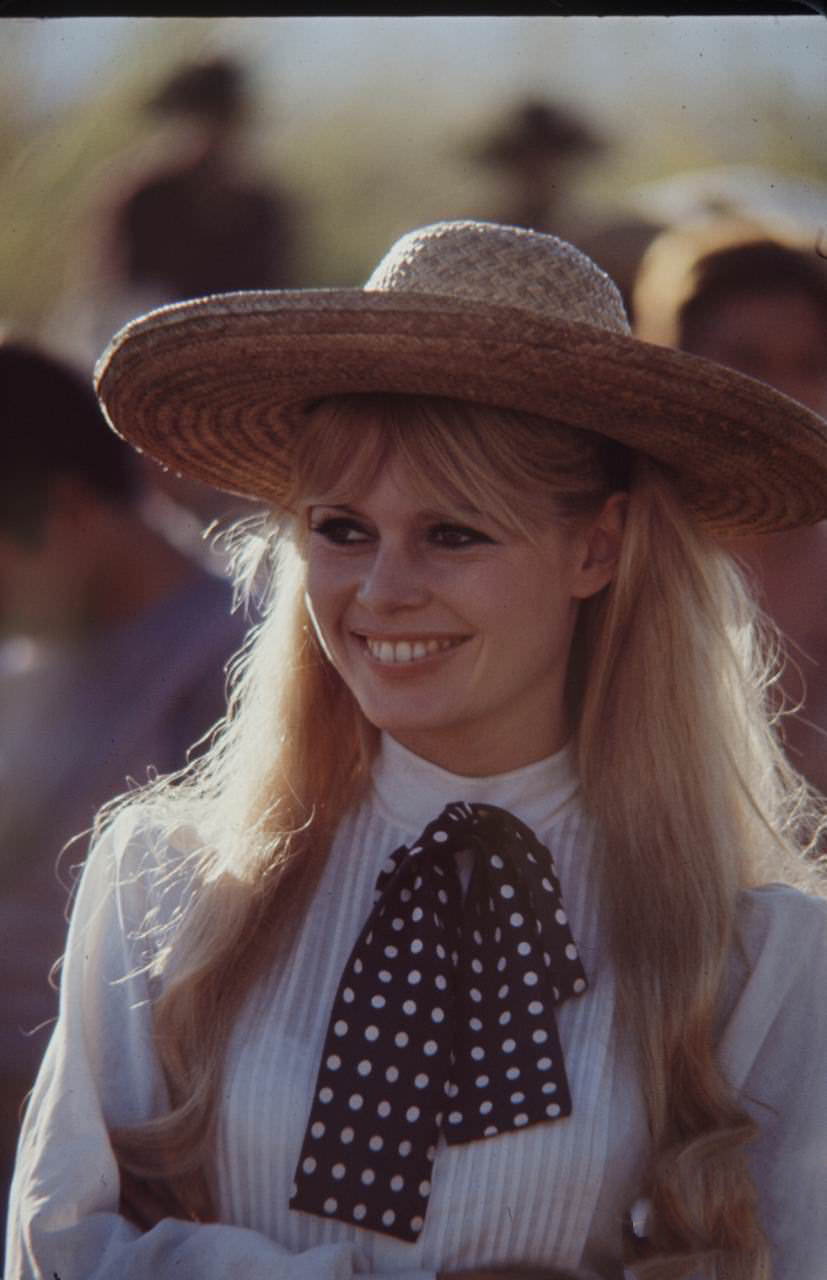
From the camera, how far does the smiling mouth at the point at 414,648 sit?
1.93m

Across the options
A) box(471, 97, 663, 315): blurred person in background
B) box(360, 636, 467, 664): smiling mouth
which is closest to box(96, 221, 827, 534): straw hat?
box(360, 636, 467, 664): smiling mouth

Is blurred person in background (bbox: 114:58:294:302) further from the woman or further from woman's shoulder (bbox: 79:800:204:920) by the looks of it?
woman's shoulder (bbox: 79:800:204:920)

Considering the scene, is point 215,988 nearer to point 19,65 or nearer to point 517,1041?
point 517,1041

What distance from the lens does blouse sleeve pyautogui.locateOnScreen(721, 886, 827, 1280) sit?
6.12ft

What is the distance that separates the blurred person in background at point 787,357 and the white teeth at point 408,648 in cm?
123

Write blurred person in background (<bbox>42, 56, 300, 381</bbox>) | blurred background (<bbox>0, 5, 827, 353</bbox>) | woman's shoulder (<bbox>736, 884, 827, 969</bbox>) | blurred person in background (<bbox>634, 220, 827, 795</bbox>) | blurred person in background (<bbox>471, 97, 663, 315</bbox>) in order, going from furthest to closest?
blurred person in background (<bbox>471, 97, 663, 315</bbox>), blurred person in background (<bbox>42, 56, 300, 381</bbox>), blurred background (<bbox>0, 5, 827, 353</bbox>), blurred person in background (<bbox>634, 220, 827, 795</bbox>), woman's shoulder (<bbox>736, 884, 827, 969</bbox>)

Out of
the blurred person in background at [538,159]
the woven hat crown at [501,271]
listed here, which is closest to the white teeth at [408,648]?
the woven hat crown at [501,271]

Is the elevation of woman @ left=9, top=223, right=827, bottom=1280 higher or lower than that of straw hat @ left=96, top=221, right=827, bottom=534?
lower

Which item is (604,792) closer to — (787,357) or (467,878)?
(467,878)

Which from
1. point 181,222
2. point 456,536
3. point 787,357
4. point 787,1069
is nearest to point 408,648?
point 456,536

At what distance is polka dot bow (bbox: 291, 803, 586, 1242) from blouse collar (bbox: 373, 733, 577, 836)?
7 cm

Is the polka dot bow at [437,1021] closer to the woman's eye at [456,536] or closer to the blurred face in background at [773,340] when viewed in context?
the woman's eye at [456,536]

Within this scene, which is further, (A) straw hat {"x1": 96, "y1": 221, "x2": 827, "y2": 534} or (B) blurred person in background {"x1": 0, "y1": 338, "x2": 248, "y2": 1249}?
(B) blurred person in background {"x1": 0, "y1": 338, "x2": 248, "y2": 1249}

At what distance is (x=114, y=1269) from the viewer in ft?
5.91
